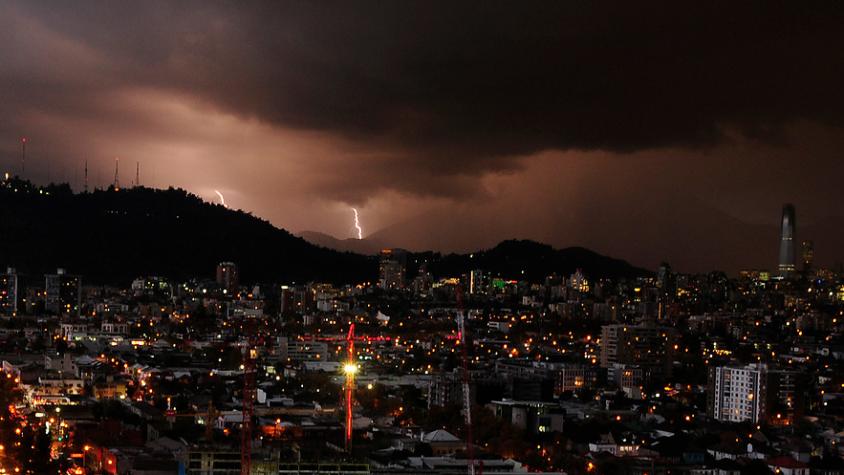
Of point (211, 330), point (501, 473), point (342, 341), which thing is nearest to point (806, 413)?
point (501, 473)

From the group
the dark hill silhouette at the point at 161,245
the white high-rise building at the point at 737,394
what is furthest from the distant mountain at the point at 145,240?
the white high-rise building at the point at 737,394

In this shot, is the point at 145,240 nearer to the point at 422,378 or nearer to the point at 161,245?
the point at 161,245

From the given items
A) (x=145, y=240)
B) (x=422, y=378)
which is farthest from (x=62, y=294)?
(x=422, y=378)

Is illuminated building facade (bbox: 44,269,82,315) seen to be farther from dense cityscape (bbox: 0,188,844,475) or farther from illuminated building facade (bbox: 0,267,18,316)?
illuminated building facade (bbox: 0,267,18,316)

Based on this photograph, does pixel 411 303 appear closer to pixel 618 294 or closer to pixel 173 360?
pixel 618 294

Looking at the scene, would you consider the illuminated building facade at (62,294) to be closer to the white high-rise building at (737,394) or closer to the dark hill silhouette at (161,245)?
the dark hill silhouette at (161,245)

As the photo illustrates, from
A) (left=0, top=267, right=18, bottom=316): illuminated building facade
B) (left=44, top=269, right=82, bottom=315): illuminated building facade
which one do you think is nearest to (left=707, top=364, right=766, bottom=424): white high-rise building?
(left=44, top=269, right=82, bottom=315): illuminated building facade
